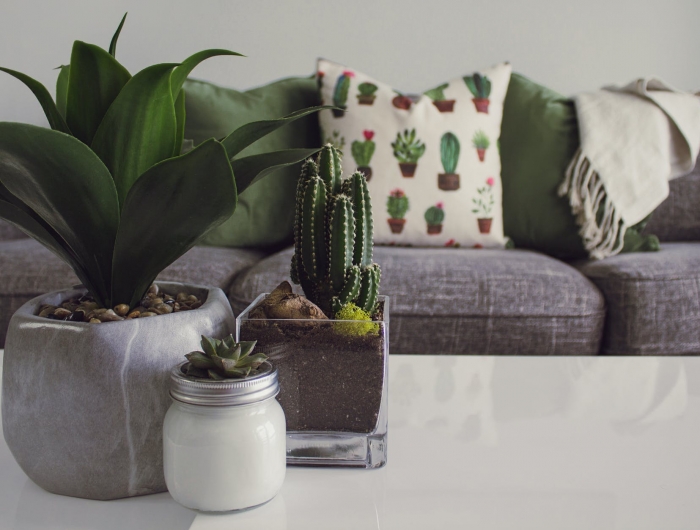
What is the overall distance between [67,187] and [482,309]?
1078 millimetres

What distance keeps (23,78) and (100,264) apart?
14cm

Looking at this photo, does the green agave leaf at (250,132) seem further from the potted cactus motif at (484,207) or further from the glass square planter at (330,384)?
the potted cactus motif at (484,207)

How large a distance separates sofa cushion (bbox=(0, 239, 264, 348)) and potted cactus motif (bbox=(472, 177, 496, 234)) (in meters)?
0.65

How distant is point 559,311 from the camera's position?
1415 mm

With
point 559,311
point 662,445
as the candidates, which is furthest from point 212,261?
point 662,445

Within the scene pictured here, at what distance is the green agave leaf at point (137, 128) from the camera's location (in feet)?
→ 1.49

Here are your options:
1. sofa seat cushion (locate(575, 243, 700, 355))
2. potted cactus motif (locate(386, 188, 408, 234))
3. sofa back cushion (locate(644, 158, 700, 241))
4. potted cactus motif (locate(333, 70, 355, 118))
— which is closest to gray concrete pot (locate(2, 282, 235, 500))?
sofa seat cushion (locate(575, 243, 700, 355))

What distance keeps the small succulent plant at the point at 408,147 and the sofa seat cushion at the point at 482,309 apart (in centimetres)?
47

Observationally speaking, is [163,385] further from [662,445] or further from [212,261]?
[212,261]

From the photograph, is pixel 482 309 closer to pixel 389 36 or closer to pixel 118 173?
pixel 118 173

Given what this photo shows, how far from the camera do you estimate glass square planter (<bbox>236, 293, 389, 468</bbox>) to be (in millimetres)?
522

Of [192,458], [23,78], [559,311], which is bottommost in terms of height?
[559,311]

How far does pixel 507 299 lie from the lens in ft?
4.62

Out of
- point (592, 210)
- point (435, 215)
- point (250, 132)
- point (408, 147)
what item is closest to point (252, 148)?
point (408, 147)
